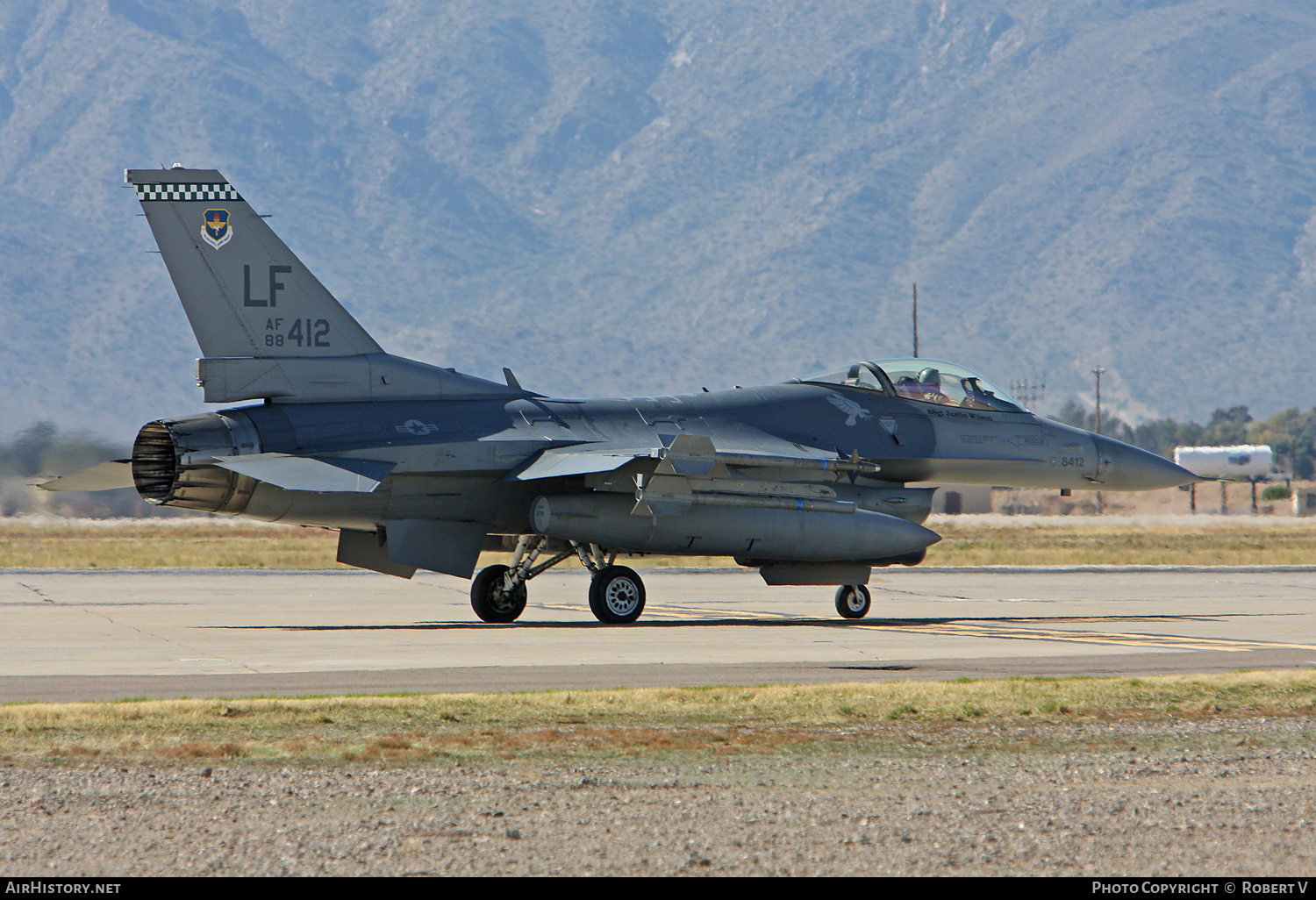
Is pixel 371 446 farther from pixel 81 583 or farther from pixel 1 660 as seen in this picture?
pixel 81 583

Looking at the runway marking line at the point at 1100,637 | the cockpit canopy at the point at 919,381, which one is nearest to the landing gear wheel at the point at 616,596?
the runway marking line at the point at 1100,637

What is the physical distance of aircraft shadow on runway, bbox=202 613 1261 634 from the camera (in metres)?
16.5

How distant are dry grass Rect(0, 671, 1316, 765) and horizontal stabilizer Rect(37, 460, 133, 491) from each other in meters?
7.65

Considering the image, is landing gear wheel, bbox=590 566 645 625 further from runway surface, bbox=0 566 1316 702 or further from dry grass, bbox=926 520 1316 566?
dry grass, bbox=926 520 1316 566

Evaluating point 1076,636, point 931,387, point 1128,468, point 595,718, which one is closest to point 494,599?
point 931,387

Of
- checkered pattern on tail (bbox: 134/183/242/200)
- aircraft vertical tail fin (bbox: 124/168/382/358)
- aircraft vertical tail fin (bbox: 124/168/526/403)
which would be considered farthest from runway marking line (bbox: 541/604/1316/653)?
checkered pattern on tail (bbox: 134/183/242/200)

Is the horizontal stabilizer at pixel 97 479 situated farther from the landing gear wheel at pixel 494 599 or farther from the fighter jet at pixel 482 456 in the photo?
the landing gear wheel at pixel 494 599

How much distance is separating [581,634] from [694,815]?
9.14 meters

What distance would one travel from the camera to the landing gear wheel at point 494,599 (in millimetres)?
17484

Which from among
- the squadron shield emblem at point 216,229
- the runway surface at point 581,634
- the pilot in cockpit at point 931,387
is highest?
the squadron shield emblem at point 216,229

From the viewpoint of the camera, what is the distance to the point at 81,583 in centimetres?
2408

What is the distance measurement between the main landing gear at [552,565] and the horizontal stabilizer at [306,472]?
102 inches

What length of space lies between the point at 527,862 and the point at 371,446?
34.8 ft
